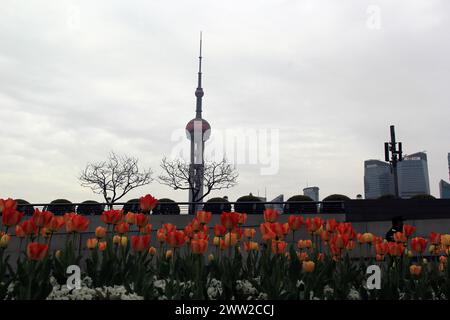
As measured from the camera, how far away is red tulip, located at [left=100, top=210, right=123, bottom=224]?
4.67 m

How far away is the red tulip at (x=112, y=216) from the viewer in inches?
184

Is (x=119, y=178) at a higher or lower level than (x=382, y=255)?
higher

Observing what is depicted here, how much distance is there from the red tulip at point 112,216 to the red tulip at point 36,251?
1195mm

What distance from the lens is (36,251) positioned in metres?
3.45

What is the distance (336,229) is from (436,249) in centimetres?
167

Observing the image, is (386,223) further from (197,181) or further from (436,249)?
(197,181)

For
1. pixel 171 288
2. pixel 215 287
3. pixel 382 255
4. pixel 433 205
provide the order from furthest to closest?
1. pixel 433 205
2. pixel 382 255
3. pixel 215 287
4. pixel 171 288

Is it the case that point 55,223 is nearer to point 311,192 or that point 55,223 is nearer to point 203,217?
point 203,217

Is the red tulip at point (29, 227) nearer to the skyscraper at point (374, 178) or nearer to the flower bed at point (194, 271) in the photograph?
the flower bed at point (194, 271)

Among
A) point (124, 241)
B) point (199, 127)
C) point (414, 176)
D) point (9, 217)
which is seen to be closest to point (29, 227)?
point (9, 217)

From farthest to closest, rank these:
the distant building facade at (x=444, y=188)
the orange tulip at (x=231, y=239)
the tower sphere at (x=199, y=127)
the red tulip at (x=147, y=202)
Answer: the tower sphere at (x=199, y=127) < the distant building facade at (x=444, y=188) < the red tulip at (x=147, y=202) < the orange tulip at (x=231, y=239)

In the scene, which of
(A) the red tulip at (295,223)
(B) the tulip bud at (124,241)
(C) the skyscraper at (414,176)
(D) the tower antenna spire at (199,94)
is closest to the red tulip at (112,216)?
(B) the tulip bud at (124,241)
